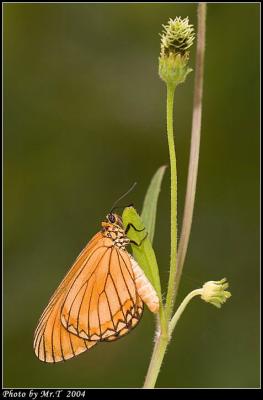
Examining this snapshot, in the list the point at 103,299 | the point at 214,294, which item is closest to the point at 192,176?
the point at 214,294

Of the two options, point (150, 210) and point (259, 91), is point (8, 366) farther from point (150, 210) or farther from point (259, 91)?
point (259, 91)

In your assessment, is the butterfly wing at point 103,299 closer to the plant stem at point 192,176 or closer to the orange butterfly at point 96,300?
the orange butterfly at point 96,300

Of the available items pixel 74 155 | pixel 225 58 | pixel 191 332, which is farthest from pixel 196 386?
pixel 225 58

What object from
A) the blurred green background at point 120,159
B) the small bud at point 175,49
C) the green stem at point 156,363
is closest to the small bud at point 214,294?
the green stem at point 156,363

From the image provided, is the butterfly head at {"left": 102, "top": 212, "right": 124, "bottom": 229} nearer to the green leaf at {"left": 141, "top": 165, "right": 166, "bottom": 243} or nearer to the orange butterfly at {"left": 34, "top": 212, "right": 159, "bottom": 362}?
the orange butterfly at {"left": 34, "top": 212, "right": 159, "bottom": 362}

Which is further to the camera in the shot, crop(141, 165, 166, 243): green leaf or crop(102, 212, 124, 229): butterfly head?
crop(102, 212, 124, 229): butterfly head

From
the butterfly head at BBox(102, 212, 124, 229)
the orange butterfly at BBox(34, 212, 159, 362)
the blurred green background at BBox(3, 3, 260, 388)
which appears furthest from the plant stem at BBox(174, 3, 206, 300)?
the blurred green background at BBox(3, 3, 260, 388)

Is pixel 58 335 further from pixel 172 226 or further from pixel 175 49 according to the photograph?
pixel 175 49
